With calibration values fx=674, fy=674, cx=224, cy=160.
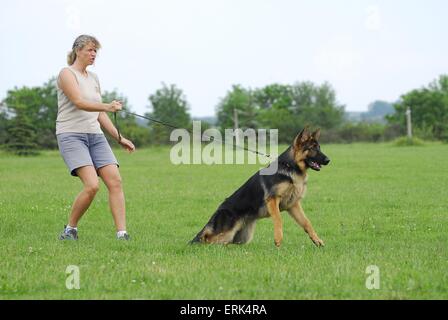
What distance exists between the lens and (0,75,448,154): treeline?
57.1 m

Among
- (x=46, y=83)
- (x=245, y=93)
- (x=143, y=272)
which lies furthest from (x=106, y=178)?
(x=245, y=93)

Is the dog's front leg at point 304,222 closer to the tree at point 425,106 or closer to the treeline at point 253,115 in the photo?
the treeline at point 253,115

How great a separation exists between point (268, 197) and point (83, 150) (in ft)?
7.87

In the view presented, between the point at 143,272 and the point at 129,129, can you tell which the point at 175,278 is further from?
the point at 129,129

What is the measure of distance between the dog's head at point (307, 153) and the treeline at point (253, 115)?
44.2 metres

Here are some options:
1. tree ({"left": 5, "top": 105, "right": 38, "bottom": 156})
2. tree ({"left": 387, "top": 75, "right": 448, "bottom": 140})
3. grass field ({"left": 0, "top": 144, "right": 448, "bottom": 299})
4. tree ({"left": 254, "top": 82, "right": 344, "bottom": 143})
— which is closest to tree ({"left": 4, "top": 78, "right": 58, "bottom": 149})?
tree ({"left": 5, "top": 105, "right": 38, "bottom": 156})

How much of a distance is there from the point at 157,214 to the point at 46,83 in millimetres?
A: 65521

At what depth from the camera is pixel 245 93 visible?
88.1 meters

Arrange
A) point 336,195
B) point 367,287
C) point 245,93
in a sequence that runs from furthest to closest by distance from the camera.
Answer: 1. point 245,93
2. point 336,195
3. point 367,287

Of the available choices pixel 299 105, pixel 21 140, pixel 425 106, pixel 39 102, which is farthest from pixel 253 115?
pixel 21 140

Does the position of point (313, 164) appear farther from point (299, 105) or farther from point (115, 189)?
point (299, 105)

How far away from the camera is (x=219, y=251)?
770cm

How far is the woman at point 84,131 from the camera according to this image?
27.5ft

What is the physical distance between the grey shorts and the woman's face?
932 millimetres
